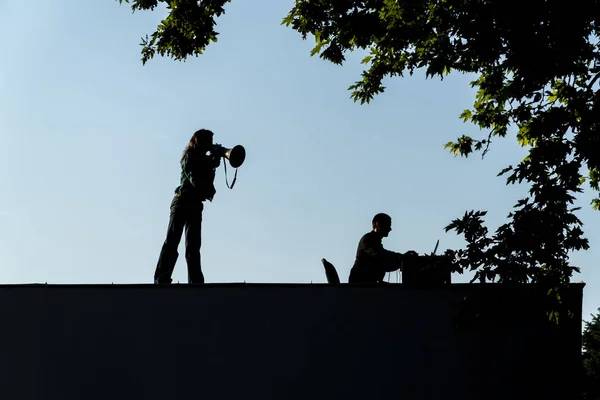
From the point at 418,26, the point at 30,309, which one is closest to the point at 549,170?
the point at 418,26

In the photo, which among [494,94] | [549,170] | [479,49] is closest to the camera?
[549,170]

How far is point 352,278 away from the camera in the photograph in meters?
10.1

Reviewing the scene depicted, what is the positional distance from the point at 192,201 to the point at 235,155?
0.77 meters

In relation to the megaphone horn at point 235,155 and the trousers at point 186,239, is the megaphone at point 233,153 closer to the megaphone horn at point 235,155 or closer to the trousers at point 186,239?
the megaphone horn at point 235,155

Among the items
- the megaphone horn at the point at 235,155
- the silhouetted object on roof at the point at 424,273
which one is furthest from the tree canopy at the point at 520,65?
the megaphone horn at the point at 235,155

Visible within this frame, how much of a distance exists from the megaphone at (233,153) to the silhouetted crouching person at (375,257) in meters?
1.79

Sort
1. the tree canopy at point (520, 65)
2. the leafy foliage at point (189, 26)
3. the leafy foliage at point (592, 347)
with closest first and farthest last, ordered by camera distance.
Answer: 1. the tree canopy at point (520, 65)
2. the leafy foliage at point (189, 26)
3. the leafy foliage at point (592, 347)

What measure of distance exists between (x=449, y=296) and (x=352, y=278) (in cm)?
123

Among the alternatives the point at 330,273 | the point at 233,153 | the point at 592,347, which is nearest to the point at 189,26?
the point at 233,153

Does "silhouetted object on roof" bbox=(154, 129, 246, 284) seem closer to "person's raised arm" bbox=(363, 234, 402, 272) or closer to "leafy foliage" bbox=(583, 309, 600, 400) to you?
"person's raised arm" bbox=(363, 234, 402, 272)

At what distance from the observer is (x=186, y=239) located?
1009 centimetres

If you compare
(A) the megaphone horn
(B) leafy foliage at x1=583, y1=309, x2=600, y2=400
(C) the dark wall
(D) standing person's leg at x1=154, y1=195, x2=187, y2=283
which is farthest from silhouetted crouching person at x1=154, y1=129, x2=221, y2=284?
(B) leafy foliage at x1=583, y1=309, x2=600, y2=400

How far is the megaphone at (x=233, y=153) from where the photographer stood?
10.1m

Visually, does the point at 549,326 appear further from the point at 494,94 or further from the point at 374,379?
the point at 494,94
